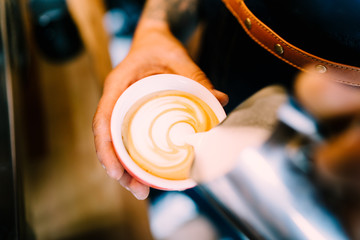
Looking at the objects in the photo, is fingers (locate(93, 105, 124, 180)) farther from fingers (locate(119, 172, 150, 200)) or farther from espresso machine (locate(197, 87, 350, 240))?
espresso machine (locate(197, 87, 350, 240))

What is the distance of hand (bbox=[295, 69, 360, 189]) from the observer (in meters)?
0.39

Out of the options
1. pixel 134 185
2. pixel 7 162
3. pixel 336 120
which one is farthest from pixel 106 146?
pixel 336 120

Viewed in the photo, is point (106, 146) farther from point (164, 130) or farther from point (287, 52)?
point (287, 52)

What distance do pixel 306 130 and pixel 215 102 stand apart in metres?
0.21

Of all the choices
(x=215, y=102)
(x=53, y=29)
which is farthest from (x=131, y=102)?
(x=53, y=29)

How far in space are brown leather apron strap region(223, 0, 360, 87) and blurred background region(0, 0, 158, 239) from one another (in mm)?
668

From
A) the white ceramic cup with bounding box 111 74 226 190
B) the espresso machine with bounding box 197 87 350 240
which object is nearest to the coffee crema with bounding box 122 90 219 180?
the white ceramic cup with bounding box 111 74 226 190

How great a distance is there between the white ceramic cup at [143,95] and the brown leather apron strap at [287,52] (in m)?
0.18

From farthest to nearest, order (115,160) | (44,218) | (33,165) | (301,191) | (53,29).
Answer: (53,29), (33,165), (44,218), (115,160), (301,191)

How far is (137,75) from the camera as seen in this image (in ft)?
2.26

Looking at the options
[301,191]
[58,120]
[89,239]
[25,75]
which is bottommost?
[89,239]

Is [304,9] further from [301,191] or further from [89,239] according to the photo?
[89,239]

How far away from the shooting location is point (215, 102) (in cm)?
60

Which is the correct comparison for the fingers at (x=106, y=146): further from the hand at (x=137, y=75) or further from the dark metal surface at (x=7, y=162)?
the dark metal surface at (x=7, y=162)
